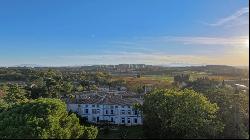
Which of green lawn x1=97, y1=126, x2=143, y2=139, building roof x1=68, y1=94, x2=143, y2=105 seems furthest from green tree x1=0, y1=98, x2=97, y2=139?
building roof x1=68, y1=94, x2=143, y2=105

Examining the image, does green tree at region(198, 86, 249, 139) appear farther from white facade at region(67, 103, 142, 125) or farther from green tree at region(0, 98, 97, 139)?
white facade at region(67, 103, 142, 125)

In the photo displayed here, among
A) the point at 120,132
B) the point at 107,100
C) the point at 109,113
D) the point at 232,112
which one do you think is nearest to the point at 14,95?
the point at 107,100

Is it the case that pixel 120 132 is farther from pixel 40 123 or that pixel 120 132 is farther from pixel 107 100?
pixel 40 123

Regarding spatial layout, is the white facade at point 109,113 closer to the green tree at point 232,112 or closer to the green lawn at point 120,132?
the green lawn at point 120,132

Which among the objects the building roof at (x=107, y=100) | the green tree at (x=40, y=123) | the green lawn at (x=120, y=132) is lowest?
the green lawn at (x=120, y=132)

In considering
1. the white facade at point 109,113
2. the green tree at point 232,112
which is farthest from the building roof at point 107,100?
the green tree at point 232,112

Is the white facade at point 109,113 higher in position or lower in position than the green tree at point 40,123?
lower

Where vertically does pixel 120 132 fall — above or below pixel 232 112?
below
